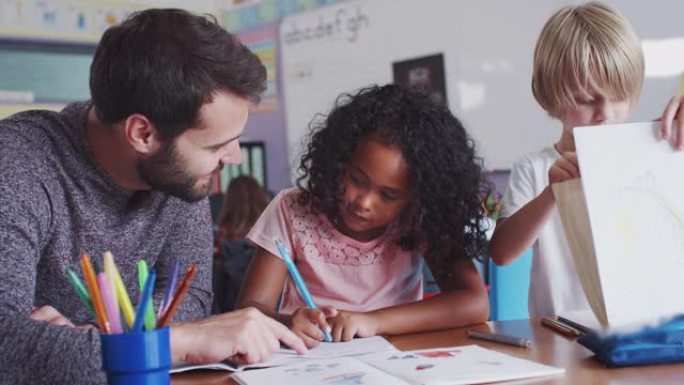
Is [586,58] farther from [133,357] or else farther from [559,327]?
[133,357]

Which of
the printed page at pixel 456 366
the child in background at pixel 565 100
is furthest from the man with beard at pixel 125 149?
the child in background at pixel 565 100

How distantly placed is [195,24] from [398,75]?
2889 millimetres

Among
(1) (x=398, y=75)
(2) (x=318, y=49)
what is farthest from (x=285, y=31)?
(1) (x=398, y=75)

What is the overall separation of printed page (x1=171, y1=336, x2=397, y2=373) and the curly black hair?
31 cm

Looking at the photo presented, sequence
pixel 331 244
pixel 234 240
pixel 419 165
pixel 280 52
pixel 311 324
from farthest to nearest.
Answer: pixel 280 52
pixel 234 240
pixel 331 244
pixel 419 165
pixel 311 324

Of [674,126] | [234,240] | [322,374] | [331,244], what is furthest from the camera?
[234,240]

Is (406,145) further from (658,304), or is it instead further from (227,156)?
(658,304)

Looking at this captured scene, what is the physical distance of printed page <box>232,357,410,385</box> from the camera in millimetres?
861

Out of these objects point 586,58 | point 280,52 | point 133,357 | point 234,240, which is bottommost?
point 234,240

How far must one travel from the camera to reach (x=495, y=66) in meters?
3.58

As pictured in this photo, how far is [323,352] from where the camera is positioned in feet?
3.44

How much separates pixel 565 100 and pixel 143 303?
956 mm

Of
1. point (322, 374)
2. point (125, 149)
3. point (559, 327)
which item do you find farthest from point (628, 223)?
point (125, 149)

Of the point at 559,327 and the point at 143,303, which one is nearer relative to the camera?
the point at 143,303
